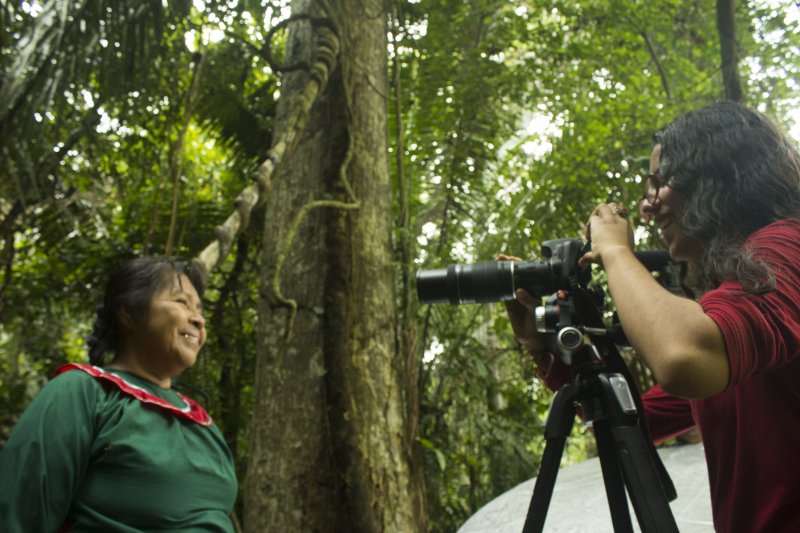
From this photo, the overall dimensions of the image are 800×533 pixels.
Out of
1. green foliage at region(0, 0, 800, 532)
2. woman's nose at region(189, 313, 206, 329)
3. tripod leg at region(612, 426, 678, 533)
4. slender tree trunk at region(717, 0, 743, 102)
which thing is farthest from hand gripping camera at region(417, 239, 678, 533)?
slender tree trunk at region(717, 0, 743, 102)

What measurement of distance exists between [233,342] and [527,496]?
247 cm

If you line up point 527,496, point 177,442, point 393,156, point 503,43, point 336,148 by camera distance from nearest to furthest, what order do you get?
point 177,442 → point 527,496 → point 336,148 → point 393,156 → point 503,43

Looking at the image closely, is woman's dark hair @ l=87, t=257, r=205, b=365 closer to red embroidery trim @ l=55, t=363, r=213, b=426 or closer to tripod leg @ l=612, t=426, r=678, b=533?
red embroidery trim @ l=55, t=363, r=213, b=426

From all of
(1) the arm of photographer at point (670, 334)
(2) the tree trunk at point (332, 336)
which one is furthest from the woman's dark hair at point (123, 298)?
(1) the arm of photographer at point (670, 334)

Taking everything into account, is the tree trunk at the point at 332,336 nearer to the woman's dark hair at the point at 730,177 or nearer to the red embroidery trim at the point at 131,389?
the red embroidery trim at the point at 131,389

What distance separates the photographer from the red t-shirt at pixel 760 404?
0.95 meters

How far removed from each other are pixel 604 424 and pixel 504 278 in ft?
→ 1.32

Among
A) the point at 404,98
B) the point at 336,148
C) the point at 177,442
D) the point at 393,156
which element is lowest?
the point at 177,442

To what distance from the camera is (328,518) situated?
2090 mm

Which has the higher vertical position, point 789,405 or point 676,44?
point 676,44

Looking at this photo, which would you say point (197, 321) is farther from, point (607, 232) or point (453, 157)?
point (453, 157)

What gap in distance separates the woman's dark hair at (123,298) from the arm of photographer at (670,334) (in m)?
1.11

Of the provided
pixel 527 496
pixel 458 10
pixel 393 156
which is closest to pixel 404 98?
pixel 393 156

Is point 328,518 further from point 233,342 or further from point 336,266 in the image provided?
point 233,342
